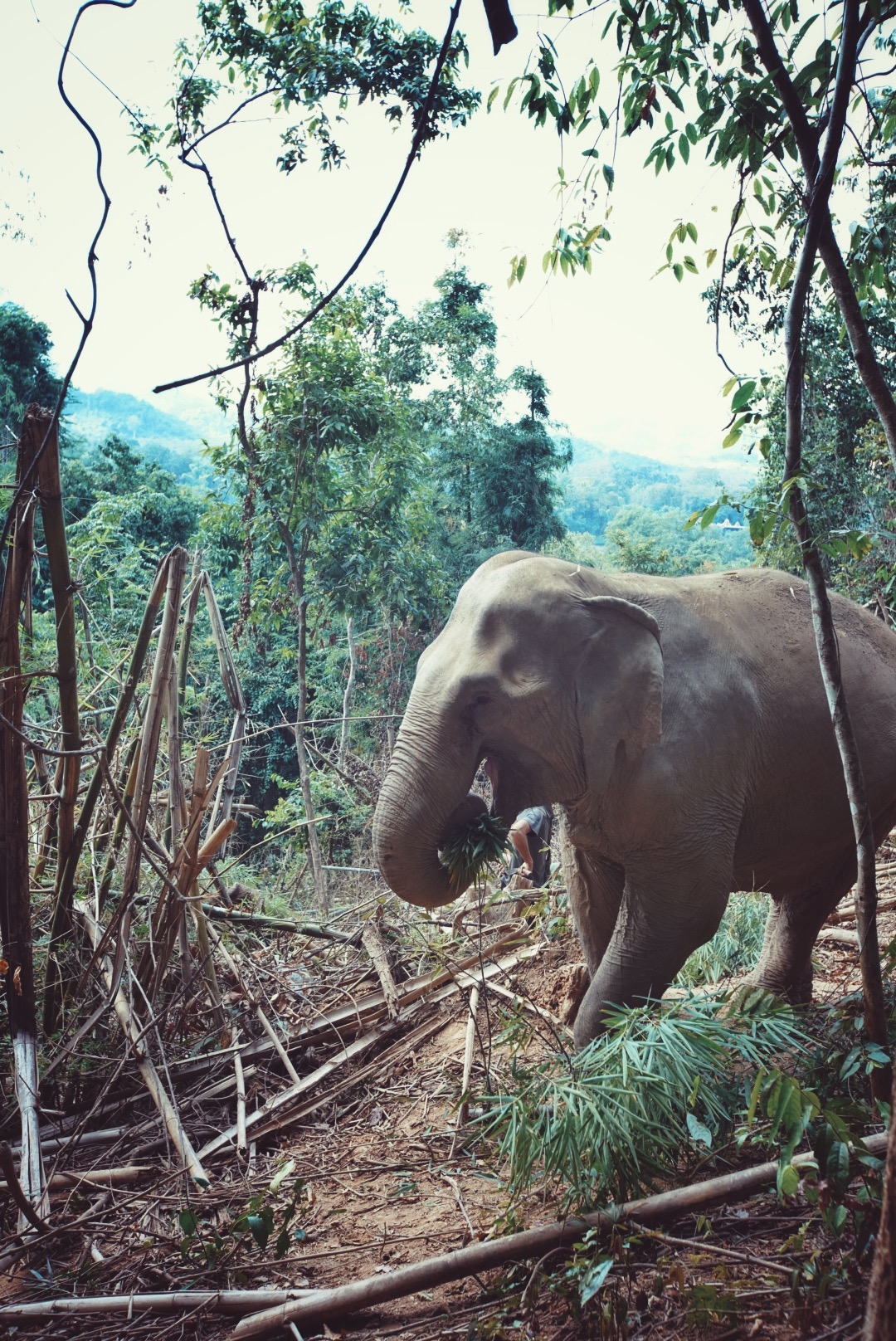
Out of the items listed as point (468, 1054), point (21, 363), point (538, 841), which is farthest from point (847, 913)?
point (21, 363)

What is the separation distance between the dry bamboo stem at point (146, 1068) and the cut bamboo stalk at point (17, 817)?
318mm

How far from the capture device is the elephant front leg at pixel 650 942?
3.57m

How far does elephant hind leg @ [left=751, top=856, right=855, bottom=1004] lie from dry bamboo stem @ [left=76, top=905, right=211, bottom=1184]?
2541 mm

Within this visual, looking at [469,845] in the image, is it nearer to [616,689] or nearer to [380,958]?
[616,689]

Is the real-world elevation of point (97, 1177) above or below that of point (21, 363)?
below

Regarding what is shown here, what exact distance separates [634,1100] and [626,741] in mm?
1219

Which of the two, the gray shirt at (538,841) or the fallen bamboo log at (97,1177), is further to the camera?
the gray shirt at (538,841)

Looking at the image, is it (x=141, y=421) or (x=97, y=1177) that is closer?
(x=97, y=1177)

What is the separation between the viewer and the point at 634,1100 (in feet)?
8.94

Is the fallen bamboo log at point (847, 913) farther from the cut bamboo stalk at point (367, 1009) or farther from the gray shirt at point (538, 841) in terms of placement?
the cut bamboo stalk at point (367, 1009)

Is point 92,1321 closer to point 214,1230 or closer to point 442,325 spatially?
point 214,1230

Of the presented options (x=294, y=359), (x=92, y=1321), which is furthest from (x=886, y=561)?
(x=92, y=1321)

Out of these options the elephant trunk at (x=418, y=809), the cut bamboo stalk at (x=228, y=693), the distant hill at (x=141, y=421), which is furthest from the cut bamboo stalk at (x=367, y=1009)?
the distant hill at (x=141, y=421)

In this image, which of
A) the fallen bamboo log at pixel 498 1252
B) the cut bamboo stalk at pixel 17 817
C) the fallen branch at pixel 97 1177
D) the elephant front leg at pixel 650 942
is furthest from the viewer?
the elephant front leg at pixel 650 942
